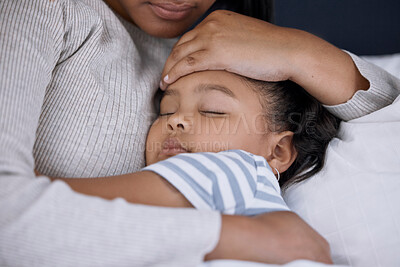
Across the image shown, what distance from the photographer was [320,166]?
3.65 ft

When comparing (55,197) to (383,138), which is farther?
(383,138)

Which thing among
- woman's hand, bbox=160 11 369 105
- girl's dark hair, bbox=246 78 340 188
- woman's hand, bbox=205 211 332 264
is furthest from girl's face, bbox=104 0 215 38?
woman's hand, bbox=205 211 332 264

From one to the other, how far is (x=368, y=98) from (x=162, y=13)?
0.70 m

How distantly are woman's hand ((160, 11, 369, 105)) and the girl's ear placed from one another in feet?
0.54

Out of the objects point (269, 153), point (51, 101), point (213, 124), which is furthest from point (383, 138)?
point (51, 101)

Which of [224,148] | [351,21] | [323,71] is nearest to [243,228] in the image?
[224,148]

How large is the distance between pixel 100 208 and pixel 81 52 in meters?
0.51

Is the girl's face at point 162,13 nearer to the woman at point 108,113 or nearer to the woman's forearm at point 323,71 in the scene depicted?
the woman at point 108,113

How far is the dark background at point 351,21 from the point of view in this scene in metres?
2.01

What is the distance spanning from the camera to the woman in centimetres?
62

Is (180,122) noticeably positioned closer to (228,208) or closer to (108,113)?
(108,113)

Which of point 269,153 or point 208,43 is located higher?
point 208,43

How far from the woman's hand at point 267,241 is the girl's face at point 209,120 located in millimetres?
327

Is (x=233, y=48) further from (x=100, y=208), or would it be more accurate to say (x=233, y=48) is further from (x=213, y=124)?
(x=100, y=208)
